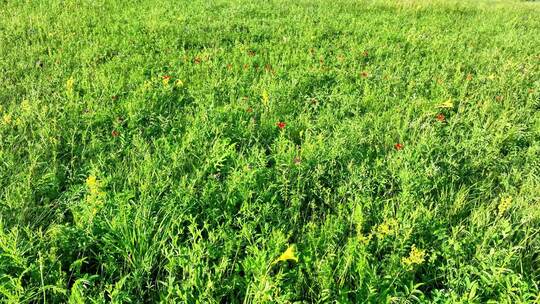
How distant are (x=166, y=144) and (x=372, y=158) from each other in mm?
1803

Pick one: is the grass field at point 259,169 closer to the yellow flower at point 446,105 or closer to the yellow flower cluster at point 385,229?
the yellow flower cluster at point 385,229

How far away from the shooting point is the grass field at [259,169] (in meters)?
2.09

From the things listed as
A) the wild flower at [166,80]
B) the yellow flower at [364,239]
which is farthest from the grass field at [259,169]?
the wild flower at [166,80]

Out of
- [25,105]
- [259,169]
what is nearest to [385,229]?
[259,169]

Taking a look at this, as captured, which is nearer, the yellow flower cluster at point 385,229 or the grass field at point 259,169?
the grass field at point 259,169

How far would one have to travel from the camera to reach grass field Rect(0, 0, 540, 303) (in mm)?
2086

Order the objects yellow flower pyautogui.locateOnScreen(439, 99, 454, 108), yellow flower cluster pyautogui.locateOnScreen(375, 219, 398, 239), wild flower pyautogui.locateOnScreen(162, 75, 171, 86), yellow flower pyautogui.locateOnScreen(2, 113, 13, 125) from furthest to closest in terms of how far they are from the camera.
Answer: wild flower pyautogui.locateOnScreen(162, 75, 171, 86), yellow flower pyautogui.locateOnScreen(439, 99, 454, 108), yellow flower pyautogui.locateOnScreen(2, 113, 13, 125), yellow flower cluster pyautogui.locateOnScreen(375, 219, 398, 239)

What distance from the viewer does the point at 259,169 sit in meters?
2.79

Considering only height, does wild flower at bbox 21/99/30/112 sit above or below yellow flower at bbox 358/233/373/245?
above

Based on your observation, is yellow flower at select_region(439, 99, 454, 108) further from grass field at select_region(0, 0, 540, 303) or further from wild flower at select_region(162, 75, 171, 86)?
wild flower at select_region(162, 75, 171, 86)

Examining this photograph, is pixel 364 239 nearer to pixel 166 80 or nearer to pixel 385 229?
pixel 385 229

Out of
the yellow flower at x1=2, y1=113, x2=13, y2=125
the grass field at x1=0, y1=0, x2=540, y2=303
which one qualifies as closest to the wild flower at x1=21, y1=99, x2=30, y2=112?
the grass field at x1=0, y1=0, x2=540, y2=303

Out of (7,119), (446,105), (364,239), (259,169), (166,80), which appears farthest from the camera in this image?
(166,80)

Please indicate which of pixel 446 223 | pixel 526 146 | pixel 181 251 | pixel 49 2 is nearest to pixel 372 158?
pixel 446 223
